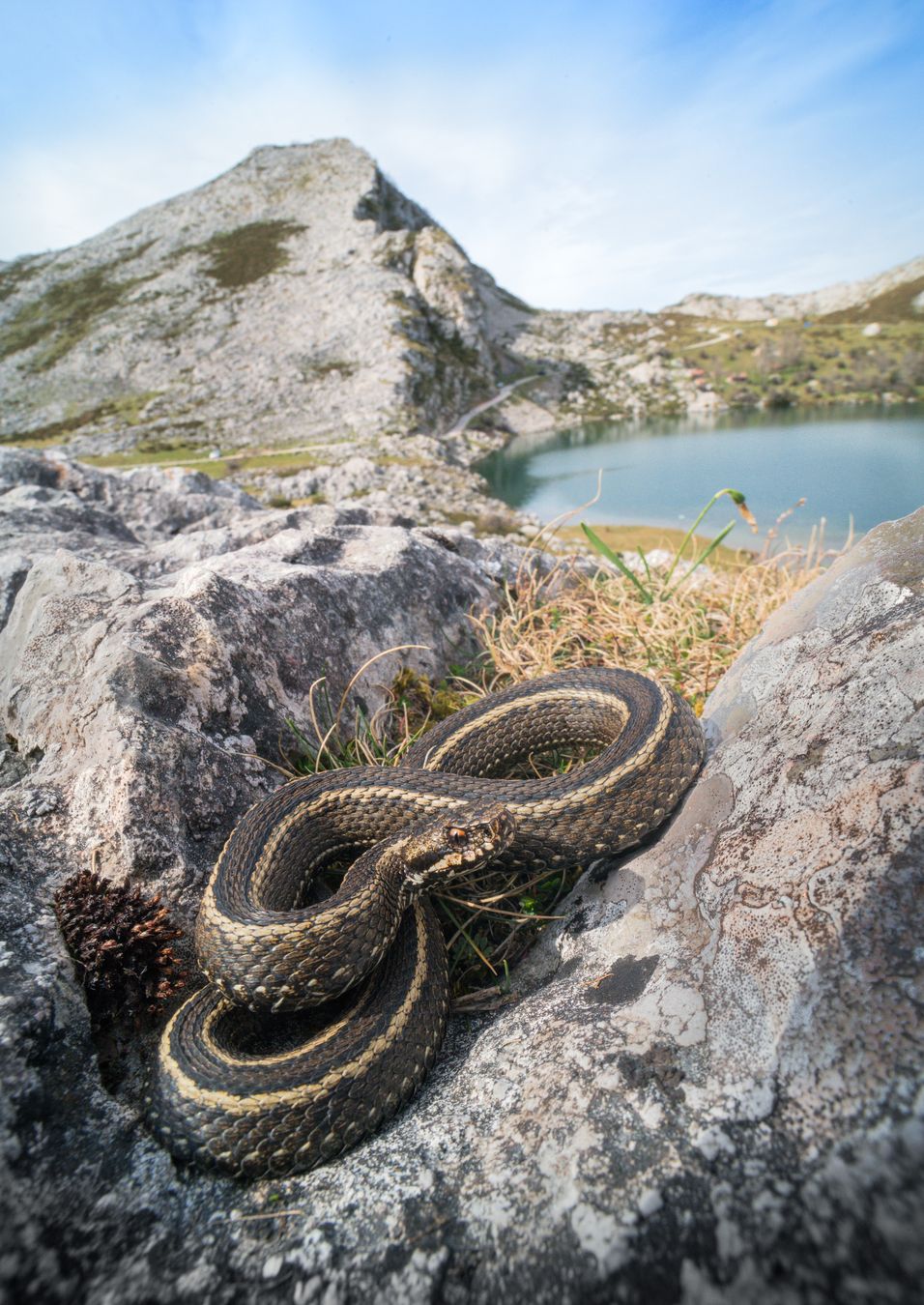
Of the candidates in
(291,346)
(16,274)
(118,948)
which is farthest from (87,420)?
(118,948)

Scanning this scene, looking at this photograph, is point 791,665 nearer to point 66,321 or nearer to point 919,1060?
point 919,1060

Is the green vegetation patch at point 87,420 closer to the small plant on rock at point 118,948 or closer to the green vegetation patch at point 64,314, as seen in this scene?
the green vegetation patch at point 64,314

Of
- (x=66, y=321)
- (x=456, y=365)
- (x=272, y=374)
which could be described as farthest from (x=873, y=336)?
(x=66, y=321)

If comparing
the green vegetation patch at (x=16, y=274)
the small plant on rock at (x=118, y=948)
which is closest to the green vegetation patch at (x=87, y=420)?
the green vegetation patch at (x=16, y=274)

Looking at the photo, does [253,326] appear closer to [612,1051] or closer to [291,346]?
[291,346]

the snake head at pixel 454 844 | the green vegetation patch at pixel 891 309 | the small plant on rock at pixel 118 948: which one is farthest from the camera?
the green vegetation patch at pixel 891 309
